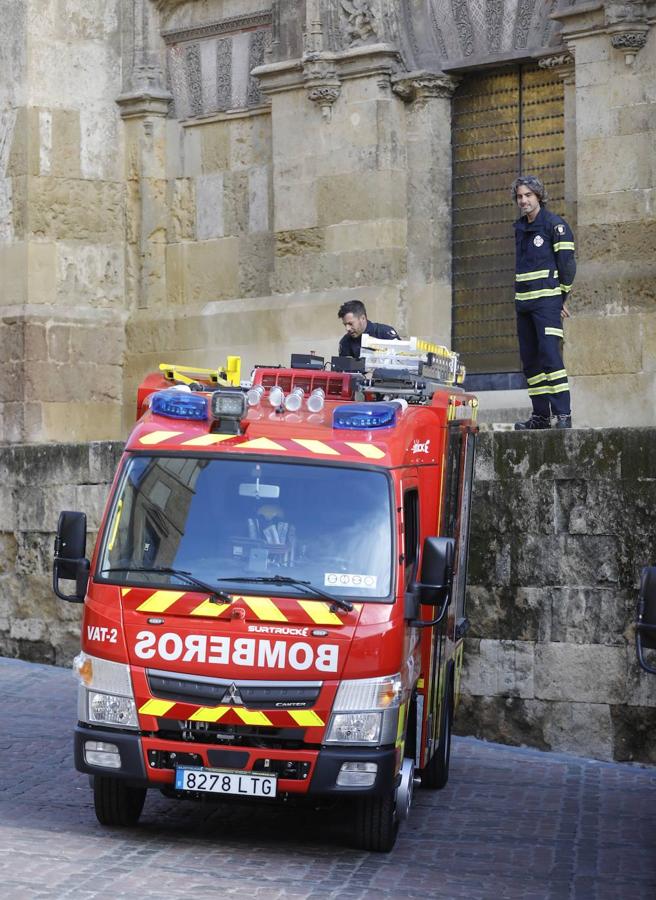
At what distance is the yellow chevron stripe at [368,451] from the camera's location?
8.91 metres

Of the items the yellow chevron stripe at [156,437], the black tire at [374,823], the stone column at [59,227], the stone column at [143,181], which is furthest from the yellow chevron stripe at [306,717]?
the stone column at [143,181]

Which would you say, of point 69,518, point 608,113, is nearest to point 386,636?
point 69,518

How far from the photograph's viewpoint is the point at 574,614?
39.5 feet

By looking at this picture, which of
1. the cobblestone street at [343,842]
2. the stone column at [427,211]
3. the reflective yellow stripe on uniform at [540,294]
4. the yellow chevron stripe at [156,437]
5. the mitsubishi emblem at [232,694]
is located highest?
the stone column at [427,211]

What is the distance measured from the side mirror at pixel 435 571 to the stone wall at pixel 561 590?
10.8ft

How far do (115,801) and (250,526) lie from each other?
1.60m

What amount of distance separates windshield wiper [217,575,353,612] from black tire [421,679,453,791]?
2.41 m

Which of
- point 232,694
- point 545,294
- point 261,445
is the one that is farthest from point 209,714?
point 545,294

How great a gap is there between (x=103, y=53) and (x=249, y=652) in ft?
38.3

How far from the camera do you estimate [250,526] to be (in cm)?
877

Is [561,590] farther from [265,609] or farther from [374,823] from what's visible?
[265,609]

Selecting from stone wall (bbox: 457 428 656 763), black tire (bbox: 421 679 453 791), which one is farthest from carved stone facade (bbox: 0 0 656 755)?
black tire (bbox: 421 679 453 791)

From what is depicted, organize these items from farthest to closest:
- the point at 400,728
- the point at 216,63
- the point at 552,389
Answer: the point at 216,63 → the point at 552,389 → the point at 400,728

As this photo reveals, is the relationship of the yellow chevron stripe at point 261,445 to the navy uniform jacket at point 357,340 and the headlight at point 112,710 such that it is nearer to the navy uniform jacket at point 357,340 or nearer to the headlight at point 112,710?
the headlight at point 112,710
